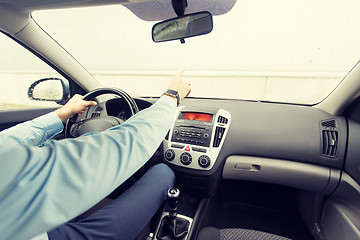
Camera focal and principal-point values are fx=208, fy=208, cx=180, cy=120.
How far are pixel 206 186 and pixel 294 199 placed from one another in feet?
3.20

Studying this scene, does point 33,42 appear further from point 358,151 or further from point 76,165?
point 358,151

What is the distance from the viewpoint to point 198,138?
167 centimetres

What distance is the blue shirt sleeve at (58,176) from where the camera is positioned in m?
0.49

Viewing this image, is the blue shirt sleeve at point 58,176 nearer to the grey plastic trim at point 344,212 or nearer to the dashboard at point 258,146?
the dashboard at point 258,146

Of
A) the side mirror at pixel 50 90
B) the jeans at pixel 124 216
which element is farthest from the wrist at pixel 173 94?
the side mirror at pixel 50 90

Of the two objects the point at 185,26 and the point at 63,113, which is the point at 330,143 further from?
the point at 63,113

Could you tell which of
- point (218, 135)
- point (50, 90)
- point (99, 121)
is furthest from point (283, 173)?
point (50, 90)

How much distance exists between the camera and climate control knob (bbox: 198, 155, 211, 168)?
163cm

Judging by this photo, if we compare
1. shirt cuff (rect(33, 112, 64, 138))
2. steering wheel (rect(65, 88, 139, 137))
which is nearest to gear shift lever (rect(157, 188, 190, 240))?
steering wheel (rect(65, 88, 139, 137))

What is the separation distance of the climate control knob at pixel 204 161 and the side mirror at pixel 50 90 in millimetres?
1506

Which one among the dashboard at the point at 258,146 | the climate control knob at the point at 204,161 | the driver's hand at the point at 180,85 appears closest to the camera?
the driver's hand at the point at 180,85

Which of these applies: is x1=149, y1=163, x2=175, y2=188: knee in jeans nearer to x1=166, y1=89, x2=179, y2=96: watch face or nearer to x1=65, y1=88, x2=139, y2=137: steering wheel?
x1=65, y1=88, x2=139, y2=137: steering wheel

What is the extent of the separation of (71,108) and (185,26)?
3.31 ft

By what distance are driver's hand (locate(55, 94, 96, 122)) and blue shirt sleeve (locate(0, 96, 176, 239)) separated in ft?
3.12
